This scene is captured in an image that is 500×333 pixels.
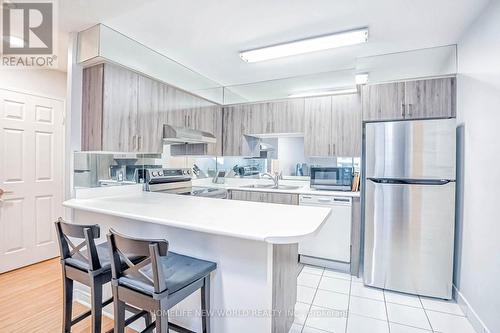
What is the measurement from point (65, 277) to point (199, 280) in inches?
37.5

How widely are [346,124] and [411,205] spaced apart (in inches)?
50.9

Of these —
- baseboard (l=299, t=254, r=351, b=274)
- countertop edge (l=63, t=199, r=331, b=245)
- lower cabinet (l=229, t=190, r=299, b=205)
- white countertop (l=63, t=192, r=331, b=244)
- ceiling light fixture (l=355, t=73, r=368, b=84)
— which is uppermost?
ceiling light fixture (l=355, t=73, r=368, b=84)

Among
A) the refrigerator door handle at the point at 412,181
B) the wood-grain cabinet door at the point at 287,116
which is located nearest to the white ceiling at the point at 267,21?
the wood-grain cabinet door at the point at 287,116

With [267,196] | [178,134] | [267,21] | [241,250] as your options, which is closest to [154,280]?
[241,250]

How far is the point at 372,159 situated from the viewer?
2590mm

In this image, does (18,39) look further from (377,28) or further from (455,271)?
(455,271)

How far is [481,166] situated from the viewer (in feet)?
6.48

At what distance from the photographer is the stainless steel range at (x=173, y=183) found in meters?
3.00

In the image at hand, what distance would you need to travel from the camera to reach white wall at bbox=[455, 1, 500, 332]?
1764 mm

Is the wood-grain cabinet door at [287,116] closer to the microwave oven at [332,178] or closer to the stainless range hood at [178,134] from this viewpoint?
the microwave oven at [332,178]

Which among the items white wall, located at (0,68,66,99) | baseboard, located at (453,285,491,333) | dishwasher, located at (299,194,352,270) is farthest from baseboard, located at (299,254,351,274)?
white wall, located at (0,68,66,99)

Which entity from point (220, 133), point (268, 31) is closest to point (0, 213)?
point (220, 133)

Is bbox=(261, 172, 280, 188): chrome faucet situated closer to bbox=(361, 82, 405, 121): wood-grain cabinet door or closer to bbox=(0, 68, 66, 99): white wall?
bbox=(361, 82, 405, 121): wood-grain cabinet door

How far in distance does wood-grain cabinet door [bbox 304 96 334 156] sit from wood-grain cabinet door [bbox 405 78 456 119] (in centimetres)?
99
